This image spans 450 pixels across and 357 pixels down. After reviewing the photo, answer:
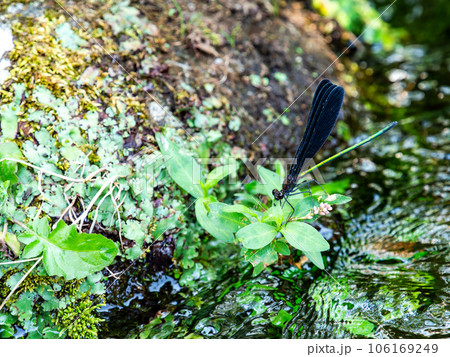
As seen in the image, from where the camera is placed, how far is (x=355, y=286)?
2.67 m

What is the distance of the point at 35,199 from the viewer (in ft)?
8.83

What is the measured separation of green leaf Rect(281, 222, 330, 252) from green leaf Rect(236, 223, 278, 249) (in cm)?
9

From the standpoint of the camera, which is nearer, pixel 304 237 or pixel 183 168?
pixel 304 237

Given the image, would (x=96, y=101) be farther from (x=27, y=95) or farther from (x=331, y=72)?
(x=331, y=72)

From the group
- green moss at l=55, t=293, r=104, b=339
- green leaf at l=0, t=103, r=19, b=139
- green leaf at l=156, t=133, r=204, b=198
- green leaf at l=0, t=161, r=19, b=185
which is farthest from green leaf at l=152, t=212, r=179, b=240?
green leaf at l=0, t=103, r=19, b=139

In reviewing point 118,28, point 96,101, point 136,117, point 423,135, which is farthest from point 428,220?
point 118,28

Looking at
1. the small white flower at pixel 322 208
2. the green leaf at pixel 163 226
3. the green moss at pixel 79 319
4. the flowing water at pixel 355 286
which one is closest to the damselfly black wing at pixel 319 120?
the small white flower at pixel 322 208

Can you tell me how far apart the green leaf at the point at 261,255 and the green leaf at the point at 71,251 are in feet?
2.81

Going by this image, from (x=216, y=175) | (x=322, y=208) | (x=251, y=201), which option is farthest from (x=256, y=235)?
(x=216, y=175)

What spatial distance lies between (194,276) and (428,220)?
6.46 feet

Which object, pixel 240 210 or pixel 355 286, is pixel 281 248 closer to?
pixel 240 210

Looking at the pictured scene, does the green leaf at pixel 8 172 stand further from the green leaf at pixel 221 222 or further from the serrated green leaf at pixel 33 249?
the green leaf at pixel 221 222

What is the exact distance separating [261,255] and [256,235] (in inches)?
7.8

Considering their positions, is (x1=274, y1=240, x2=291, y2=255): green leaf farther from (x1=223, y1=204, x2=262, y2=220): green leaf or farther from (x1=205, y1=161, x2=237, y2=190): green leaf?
(x1=205, y1=161, x2=237, y2=190): green leaf
